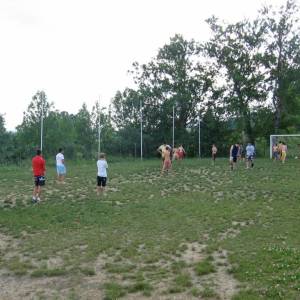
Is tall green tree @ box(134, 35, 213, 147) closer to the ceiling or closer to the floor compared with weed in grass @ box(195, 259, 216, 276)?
closer to the ceiling

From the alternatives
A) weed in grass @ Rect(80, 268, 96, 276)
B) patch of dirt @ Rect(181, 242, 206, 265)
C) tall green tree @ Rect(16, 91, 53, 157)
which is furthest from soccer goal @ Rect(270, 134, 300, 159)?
weed in grass @ Rect(80, 268, 96, 276)

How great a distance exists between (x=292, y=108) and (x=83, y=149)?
2240 centimetres

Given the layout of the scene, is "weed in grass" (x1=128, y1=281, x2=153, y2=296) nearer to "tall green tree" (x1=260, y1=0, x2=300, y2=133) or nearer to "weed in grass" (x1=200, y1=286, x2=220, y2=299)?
"weed in grass" (x1=200, y1=286, x2=220, y2=299)

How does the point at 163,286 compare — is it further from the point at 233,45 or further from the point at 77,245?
the point at 233,45

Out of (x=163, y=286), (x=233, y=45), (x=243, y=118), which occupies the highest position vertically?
(x=233, y=45)

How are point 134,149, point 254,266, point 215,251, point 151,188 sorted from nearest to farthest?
point 254,266 < point 215,251 < point 151,188 < point 134,149

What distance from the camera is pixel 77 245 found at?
10203mm

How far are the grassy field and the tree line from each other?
25622mm

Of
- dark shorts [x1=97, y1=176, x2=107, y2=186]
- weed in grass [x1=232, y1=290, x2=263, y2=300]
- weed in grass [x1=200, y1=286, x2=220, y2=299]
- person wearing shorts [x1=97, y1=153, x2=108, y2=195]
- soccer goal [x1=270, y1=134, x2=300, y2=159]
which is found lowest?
weed in grass [x1=200, y1=286, x2=220, y2=299]

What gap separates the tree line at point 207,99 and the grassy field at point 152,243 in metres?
25.6

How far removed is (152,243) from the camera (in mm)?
10141

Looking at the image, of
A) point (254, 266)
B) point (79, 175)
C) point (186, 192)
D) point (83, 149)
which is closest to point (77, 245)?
point (254, 266)

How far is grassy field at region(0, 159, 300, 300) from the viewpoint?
7246 millimetres

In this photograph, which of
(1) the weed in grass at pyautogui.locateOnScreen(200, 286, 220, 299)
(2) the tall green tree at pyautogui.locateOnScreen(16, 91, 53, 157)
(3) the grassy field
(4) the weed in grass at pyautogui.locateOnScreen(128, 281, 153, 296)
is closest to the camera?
(1) the weed in grass at pyautogui.locateOnScreen(200, 286, 220, 299)
